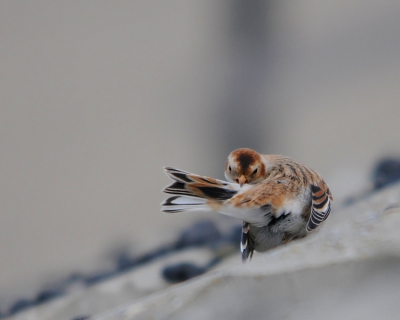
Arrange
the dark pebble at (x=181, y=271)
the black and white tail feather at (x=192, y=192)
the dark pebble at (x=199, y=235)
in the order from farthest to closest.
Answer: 1. the dark pebble at (x=199, y=235)
2. the dark pebble at (x=181, y=271)
3. the black and white tail feather at (x=192, y=192)

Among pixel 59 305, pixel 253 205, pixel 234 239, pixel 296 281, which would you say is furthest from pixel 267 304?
pixel 234 239

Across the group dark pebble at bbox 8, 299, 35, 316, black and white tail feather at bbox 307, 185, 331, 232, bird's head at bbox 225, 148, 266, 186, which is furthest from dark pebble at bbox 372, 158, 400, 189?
dark pebble at bbox 8, 299, 35, 316

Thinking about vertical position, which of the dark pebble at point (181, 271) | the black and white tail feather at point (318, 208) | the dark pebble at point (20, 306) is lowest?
the dark pebble at point (20, 306)

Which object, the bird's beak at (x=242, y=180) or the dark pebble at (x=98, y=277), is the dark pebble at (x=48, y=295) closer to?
the dark pebble at (x=98, y=277)

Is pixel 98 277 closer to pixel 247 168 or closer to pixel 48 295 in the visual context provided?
pixel 48 295

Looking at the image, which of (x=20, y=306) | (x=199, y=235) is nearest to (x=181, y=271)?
(x=199, y=235)

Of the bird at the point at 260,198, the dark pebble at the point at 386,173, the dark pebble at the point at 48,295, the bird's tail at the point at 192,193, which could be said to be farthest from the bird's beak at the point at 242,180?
the dark pebble at the point at 48,295

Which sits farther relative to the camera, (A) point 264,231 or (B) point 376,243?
(A) point 264,231

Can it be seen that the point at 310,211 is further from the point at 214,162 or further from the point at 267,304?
the point at 214,162
